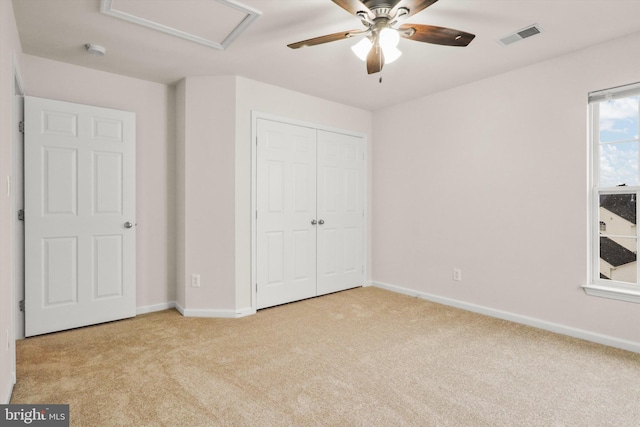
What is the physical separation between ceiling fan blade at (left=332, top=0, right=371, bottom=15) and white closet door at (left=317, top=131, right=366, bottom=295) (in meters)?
2.25

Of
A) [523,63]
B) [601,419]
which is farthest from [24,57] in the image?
[601,419]

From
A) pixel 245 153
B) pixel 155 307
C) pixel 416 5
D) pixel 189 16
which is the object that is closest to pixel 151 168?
pixel 245 153

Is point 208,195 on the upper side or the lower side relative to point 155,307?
upper

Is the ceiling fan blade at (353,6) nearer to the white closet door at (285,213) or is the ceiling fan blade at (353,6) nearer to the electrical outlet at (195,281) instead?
the white closet door at (285,213)

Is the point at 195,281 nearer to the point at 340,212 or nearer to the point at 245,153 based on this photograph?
the point at 245,153

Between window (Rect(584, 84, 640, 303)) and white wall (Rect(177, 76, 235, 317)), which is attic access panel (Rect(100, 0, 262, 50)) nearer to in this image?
white wall (Rect(177, 76, 235, 317))

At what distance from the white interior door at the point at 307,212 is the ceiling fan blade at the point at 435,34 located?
198 centimetres

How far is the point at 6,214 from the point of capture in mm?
1960

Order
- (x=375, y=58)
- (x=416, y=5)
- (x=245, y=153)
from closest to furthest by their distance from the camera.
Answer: (x=416, y=5) → (x=375, y=58) → (x=245, y=153)

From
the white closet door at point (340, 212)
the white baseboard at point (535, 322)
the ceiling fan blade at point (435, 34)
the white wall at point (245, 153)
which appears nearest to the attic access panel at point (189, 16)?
the white wall at point (245, 153)

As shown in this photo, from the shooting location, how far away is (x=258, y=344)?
2.76 meters

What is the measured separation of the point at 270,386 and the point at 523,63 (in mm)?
3427

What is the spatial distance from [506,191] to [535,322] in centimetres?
125

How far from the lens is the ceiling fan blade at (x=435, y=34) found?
200cm
